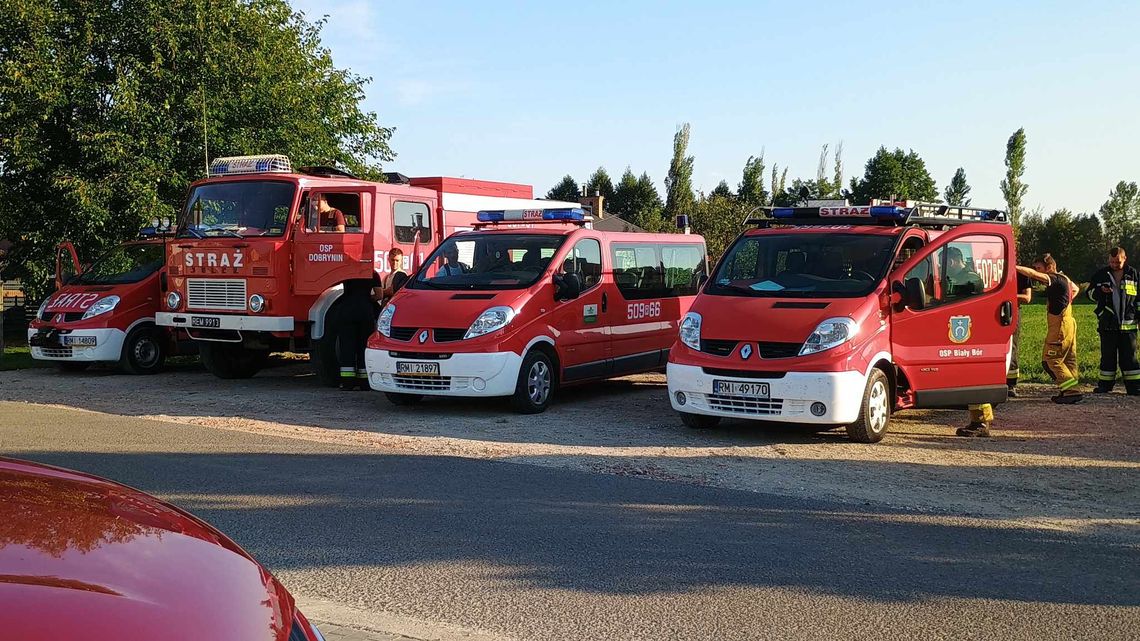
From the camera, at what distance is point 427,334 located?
11.9 meters

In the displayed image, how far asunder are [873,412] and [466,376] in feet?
13.7

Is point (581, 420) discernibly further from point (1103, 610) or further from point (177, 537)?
point (177, 537)

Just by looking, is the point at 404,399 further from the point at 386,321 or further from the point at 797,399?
the point at 797,399

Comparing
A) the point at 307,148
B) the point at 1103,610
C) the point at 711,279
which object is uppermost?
the point at 307,148

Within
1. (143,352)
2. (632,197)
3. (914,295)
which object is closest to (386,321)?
(914,295)

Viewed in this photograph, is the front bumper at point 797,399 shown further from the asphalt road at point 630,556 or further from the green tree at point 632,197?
the green tree at point 632,197

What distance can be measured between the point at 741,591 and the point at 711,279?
19.6 ft

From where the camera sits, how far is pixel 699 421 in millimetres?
10898

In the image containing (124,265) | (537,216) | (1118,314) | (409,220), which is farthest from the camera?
(124,265)

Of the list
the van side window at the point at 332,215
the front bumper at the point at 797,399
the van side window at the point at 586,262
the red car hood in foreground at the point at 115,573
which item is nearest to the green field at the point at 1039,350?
the van side window at the point at 586,262

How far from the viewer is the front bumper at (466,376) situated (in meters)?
11.6

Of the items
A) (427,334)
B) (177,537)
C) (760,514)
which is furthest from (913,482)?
(177,537)

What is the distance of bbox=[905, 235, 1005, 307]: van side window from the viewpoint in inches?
419

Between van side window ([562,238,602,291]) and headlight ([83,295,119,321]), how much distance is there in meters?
7.77
